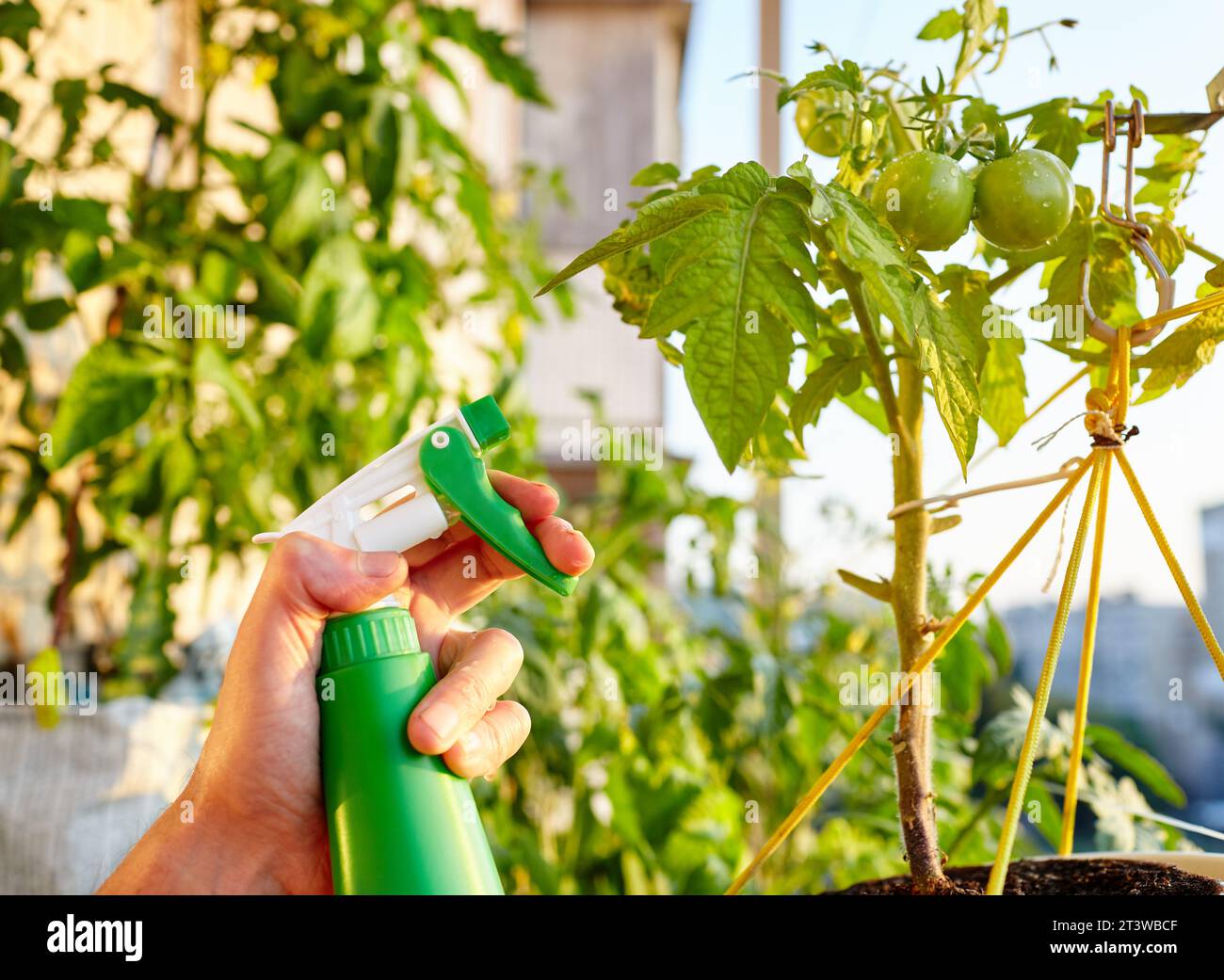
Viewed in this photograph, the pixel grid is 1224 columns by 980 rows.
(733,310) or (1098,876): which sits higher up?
(733,310)

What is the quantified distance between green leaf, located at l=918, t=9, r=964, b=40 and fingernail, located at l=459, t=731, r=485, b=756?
370 millimetres

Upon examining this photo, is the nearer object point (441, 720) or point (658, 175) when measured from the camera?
point (441, 720)

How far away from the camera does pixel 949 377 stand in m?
0.31

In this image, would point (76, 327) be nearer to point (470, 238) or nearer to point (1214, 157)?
point (470, 238)

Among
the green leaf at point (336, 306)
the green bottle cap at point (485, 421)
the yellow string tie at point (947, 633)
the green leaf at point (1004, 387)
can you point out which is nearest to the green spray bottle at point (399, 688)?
the green bottle cap at point (485, 421)

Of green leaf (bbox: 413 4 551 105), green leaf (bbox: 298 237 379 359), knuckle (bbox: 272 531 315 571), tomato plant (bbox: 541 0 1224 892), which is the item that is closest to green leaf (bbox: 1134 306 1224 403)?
tomato plant (bbox: 541 0 1224 892)

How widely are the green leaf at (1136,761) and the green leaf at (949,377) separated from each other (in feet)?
1.24

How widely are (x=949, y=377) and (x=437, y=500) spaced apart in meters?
0.19

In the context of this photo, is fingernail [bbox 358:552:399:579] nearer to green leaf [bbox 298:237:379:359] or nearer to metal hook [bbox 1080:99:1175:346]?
metal hook [bbox 1080:99:1175:346]

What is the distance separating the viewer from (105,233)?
2.60 ft

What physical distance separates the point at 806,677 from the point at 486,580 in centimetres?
67

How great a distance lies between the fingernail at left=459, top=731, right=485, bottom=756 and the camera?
0.37 m

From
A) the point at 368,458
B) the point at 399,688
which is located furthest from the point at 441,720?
the point at 368,458

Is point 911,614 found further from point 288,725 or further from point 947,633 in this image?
point 288,725
